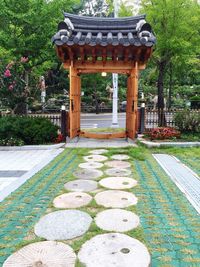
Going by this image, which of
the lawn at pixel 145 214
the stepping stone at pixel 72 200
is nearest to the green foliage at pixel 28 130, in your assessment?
the lawn at pixel 145 214

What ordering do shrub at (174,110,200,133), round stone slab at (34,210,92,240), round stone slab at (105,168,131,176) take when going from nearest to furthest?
round stone slab at (34,210,92,240) < round stone slab at (105,168,131,176) < shrub at (174,110,200,133)

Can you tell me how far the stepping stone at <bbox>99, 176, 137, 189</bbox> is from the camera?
4.90 m

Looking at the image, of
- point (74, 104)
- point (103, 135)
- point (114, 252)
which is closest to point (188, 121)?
point (103, 135)

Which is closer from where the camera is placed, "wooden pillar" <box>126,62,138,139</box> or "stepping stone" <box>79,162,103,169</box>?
"stepping stone" <box>79,162,103,169</box>

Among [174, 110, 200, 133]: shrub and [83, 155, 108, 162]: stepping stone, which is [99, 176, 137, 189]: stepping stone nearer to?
[83, 155, 108, 162]: stepping stone

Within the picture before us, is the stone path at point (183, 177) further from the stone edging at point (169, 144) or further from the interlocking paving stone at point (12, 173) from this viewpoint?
the interlocking paving stone at point (12, 173)

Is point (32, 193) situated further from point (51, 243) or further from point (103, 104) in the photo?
point (103, 104)

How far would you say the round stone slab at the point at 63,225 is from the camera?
3184 mm

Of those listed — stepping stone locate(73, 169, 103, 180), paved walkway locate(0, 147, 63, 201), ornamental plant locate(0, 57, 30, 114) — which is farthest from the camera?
ornamental plant locate(0, 57, 30, 114)

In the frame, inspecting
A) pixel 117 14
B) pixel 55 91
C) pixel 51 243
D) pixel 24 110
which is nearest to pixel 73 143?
pixel 24 110

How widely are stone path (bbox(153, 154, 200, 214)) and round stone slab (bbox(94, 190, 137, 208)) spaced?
940 millimetres

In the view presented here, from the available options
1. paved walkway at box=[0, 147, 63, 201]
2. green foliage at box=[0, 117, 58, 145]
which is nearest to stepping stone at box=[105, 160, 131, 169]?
paved walkway at box=[0, 147, 63, 201]

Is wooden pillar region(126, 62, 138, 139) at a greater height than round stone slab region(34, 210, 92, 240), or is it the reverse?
wooden pillar region(126, 62, 138, 139)

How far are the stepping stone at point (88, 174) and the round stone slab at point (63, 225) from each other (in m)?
1.70
